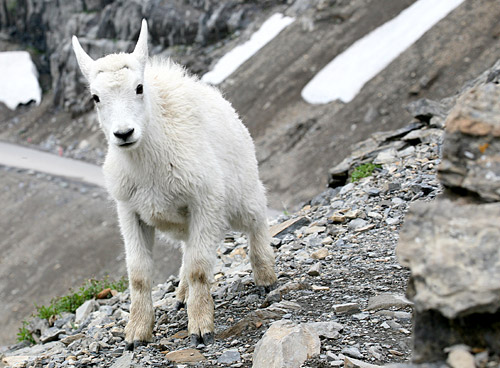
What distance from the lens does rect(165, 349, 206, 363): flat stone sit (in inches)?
187

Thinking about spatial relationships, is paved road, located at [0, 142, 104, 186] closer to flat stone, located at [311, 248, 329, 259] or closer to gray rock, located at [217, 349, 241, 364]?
flat stone, located at [311, 248, 329, 259]

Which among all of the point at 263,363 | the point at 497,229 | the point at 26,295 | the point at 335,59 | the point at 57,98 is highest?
the point at 57,98

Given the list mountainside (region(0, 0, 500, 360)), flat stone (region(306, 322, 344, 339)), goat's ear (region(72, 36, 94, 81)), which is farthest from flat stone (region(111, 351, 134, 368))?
goat's ear (region(72, 36, 94, 81))

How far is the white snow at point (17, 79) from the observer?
153 feet

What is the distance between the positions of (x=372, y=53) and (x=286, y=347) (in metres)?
24.6

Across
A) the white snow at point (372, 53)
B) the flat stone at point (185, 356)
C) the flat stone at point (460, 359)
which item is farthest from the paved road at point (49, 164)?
the flat stone at point (460, 359)

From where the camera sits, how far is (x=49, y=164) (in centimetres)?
3291

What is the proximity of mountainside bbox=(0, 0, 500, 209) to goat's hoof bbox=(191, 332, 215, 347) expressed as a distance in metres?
7.55

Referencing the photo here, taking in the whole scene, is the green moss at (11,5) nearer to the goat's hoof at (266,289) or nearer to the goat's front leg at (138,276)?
the goat's front leg at (138,276)

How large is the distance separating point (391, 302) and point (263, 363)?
144 centimetres

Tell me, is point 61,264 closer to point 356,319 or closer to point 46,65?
point 356,319

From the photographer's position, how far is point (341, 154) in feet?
71.2

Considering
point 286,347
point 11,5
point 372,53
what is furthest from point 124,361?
point 11,5

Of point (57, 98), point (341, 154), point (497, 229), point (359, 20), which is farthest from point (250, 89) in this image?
point (497, 229)
